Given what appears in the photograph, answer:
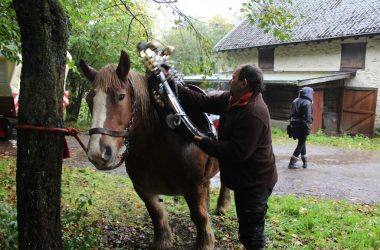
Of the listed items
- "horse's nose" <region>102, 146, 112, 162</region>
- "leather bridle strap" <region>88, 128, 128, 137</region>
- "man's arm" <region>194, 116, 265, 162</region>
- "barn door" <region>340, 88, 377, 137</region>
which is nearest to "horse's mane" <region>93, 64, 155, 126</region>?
"leather bridle strap" <region>88, 128, 128, 137</region>

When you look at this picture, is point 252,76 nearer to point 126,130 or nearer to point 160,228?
point 126,130

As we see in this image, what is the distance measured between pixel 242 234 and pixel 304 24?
17.9 metres

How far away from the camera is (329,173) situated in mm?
8008

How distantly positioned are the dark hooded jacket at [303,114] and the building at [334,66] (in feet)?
23.4

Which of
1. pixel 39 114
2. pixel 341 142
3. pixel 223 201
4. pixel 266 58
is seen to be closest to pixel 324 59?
pixel 266 58

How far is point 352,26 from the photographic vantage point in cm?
1577

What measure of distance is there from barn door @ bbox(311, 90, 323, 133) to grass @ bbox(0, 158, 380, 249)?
1098 cm

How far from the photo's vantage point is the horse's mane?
95.4 inches

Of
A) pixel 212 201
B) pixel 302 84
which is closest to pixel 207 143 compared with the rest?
pixel 212 201

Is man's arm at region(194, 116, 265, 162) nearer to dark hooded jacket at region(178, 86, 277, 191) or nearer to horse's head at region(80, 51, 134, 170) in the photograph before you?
dark hooded jacket at region(178, 86, 277, 191)

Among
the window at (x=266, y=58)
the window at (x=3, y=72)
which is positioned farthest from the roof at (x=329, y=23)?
the window at (x=3, y=72)

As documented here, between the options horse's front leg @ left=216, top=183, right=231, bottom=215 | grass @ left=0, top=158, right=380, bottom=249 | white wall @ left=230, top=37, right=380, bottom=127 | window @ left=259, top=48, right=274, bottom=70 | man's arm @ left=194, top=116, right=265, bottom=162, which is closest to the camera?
man's arm @ left=194, top=116, right=265, bottom=162

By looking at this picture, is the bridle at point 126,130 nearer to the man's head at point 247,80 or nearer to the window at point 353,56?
the man's head at point 247,80

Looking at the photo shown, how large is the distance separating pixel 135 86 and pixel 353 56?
630 inches
